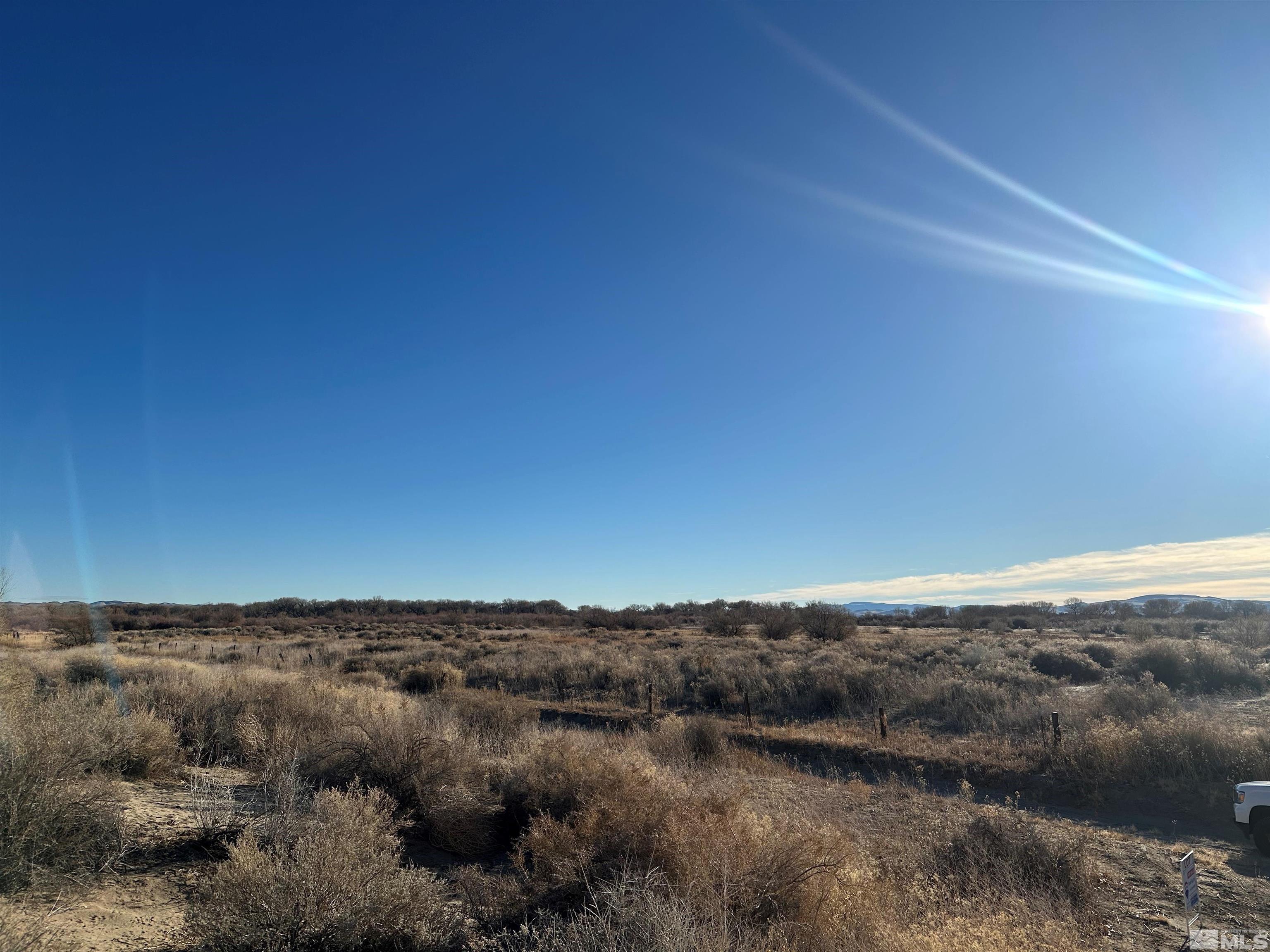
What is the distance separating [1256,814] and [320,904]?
36.2 ft

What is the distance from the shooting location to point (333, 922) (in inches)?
179

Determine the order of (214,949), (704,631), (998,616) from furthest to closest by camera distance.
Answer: (998,616) → (704,631) → (214,949)

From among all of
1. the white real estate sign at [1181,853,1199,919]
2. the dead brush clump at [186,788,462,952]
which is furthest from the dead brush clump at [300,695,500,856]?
the white real estate sign at [1181,853,1199,919]

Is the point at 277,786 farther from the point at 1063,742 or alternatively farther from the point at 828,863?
the point at 1063,742

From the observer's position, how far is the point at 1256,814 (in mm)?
8383

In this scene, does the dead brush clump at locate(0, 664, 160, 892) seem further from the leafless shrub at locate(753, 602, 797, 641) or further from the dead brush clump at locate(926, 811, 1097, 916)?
the leafless shrub at locate(753, 602, 797, 641)

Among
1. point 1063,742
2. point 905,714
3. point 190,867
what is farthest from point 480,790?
point 905,714

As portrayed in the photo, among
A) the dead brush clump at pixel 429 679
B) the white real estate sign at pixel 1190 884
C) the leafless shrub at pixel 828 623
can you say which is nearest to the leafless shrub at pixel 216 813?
the white real estate sign at pixel 1190 884

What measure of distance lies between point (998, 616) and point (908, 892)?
75647 mm

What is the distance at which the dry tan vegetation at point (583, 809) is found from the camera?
15.7ft

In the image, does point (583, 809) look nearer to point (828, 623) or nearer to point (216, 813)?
point (216, 813)

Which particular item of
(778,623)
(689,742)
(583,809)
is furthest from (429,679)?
(778,623)

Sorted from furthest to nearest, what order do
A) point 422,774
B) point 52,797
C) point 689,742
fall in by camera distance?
point 689,742 < point 422,774 < point 52,797

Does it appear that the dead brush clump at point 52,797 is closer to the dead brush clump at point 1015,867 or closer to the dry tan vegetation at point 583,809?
the dry tan vegetation at point 583,809
